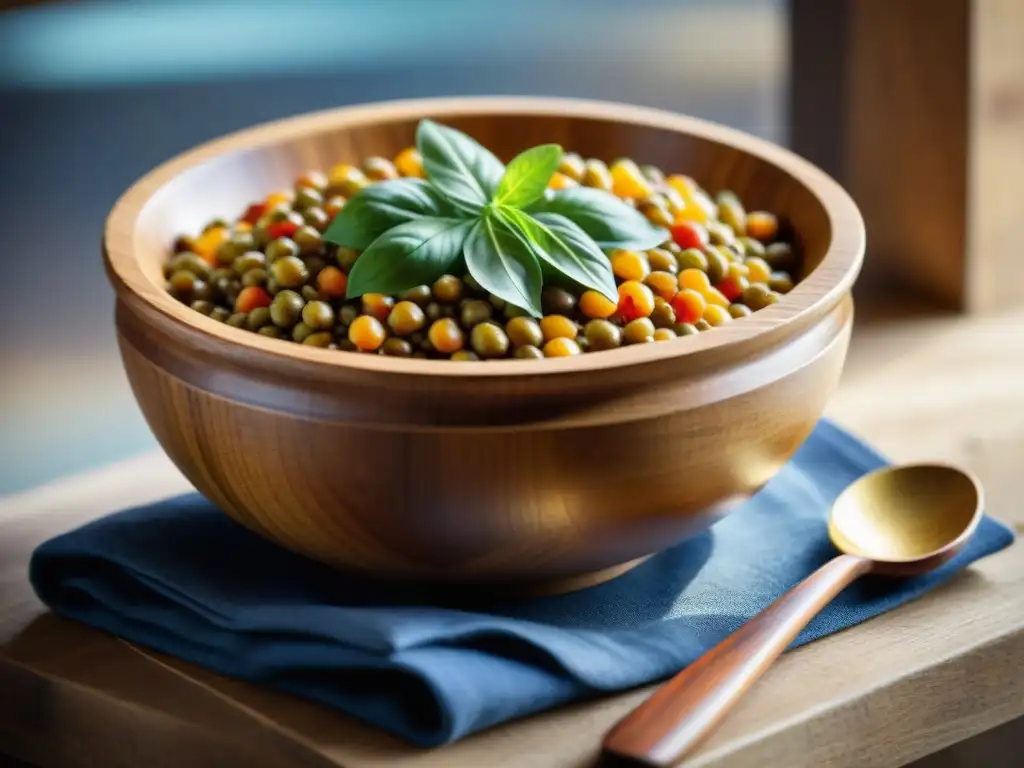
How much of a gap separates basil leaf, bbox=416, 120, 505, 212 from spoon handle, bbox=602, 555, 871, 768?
1.00 feet

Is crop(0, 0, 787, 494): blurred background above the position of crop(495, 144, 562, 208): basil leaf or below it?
below

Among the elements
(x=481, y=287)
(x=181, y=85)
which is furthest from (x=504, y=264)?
(x=181, y=85)

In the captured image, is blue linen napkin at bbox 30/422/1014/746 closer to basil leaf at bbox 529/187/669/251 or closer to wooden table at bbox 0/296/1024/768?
wooden table at bbox 0/296/1024/768

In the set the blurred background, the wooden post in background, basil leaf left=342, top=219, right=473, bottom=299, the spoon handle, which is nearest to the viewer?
the spoon handle

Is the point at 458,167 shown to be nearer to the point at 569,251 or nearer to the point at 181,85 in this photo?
the point at 569,251

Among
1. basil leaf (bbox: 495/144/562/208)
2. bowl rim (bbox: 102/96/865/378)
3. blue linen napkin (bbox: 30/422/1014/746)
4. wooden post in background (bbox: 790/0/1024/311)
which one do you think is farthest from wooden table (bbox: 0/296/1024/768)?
wooden post in background (bbox: 790/0/1024/311)

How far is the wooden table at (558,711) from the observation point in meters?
0.87

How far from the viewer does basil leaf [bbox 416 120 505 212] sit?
99 cm

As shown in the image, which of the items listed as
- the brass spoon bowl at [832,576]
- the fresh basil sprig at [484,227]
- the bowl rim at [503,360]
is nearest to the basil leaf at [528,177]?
the fresh basil sprig at [484,227]

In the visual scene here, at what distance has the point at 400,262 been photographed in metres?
0.92

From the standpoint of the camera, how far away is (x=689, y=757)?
0.85 m

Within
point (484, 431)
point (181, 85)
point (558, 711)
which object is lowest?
point (181, 85)

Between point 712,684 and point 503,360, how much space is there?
0.21m

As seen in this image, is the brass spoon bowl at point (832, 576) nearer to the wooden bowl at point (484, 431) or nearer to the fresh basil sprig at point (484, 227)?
the wooden bowl at point (484, 431)
